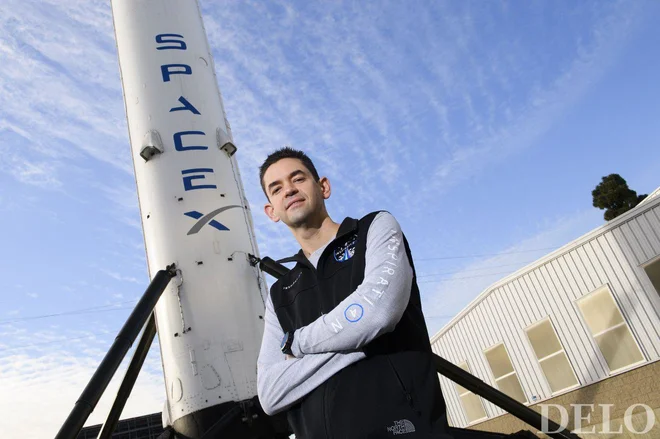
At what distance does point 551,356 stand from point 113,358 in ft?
35.1

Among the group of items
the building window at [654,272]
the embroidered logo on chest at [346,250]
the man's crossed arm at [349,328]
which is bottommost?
the man's crossed arm at [349,328]

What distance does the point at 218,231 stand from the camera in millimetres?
6484

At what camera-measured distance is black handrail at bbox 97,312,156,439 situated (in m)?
5.77

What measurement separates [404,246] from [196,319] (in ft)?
13.9

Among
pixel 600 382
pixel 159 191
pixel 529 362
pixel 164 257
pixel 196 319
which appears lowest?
pixel 600 382

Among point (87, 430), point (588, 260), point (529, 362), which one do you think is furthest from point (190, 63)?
point (87, 430)

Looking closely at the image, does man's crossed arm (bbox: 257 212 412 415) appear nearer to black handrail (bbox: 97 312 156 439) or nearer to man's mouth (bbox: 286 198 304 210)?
man's mouth (bbox: 286 198 304 210)

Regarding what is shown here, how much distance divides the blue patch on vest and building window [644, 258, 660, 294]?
10886 millimetres

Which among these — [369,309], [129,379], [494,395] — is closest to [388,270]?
[369,309]

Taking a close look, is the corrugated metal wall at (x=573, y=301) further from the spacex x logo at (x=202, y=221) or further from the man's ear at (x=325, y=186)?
the man's ear at (x=325, y=186)

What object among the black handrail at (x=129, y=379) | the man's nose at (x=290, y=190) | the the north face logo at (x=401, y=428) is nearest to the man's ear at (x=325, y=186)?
the man's nose at (x=290, y=190)

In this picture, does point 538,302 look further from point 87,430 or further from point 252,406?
point 87,430

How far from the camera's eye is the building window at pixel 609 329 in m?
11.1

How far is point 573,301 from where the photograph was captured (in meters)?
12.0
